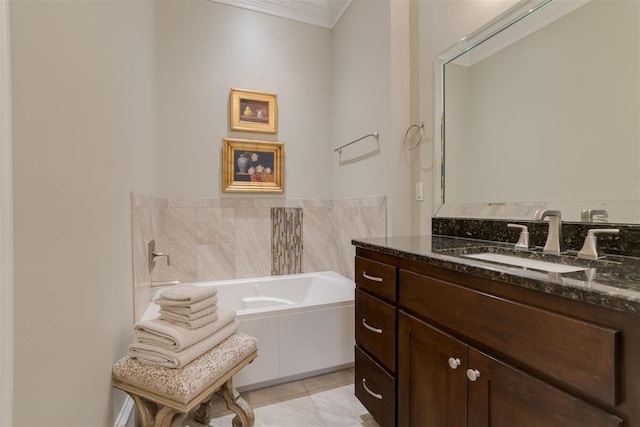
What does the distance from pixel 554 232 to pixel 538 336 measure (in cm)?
62

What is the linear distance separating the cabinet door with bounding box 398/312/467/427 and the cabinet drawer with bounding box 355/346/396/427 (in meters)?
0.06

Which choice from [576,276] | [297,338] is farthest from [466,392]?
[297,338]

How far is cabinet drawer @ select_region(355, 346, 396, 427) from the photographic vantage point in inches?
48.2

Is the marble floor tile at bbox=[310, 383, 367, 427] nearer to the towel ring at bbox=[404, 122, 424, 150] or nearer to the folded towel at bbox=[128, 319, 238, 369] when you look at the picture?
the folded towel at bbox=[128, 319, 238, 369]

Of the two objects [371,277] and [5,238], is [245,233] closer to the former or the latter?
[371,277]

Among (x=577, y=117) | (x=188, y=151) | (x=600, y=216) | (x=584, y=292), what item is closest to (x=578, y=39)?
(x=577, y=117)

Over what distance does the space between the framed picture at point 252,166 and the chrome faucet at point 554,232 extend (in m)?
1.99

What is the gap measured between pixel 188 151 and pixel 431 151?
73.8 inches

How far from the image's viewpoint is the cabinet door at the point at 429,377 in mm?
906

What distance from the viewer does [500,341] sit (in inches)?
30.4

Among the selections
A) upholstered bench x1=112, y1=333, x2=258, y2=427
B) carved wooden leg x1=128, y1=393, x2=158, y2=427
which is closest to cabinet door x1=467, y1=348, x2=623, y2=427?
upholstered bench x1=112, y1=333, x2=258, y2=427

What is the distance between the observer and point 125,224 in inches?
50.3

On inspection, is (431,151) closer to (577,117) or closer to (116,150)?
(577,117)

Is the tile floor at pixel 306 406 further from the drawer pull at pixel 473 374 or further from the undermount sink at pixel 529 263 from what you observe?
the undermount sink at pixel 529 263
